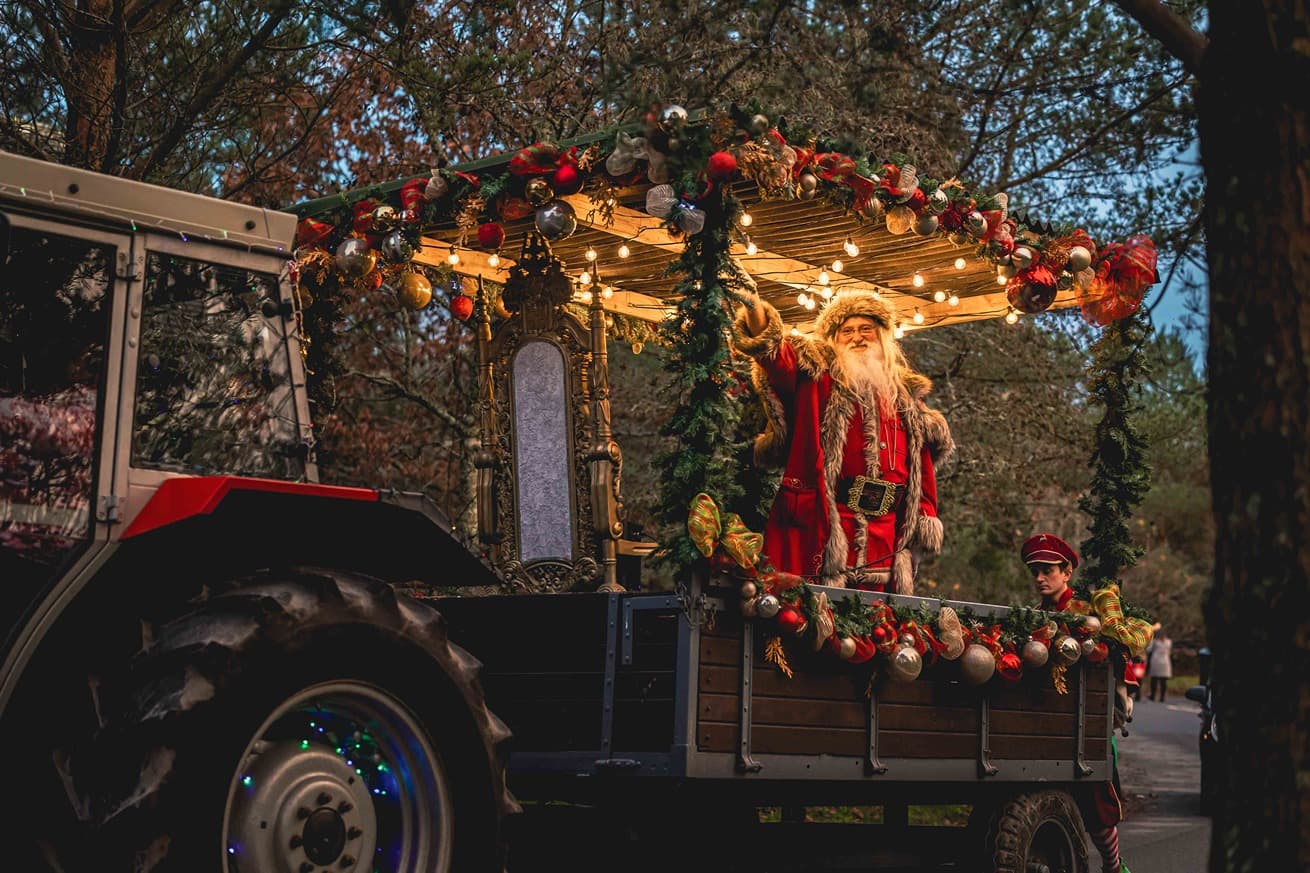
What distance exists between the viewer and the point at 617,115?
44.3 ft

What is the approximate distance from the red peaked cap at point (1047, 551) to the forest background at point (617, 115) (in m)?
1.06

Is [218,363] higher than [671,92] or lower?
lower

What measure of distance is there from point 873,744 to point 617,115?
296 inches

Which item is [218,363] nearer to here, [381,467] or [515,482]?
[515,482]

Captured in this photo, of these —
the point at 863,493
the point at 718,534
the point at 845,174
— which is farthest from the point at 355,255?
the point at 863,493

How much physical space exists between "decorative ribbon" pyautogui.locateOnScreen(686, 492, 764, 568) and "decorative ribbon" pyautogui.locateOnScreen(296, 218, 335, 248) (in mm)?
2706

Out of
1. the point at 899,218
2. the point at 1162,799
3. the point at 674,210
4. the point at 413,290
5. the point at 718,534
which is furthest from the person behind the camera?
the point at 1162,799

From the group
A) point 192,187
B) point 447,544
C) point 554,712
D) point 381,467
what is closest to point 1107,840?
point 554,712

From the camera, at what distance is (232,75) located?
10.3 meters

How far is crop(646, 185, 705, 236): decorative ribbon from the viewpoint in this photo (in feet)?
22.0

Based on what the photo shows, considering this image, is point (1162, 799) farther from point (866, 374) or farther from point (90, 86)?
point (90, 86)

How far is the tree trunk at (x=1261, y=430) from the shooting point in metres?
4.30

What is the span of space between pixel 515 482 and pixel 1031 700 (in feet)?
9.95

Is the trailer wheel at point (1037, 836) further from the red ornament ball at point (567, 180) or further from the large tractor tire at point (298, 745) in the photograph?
the large tractor tire at point (298, 745)
